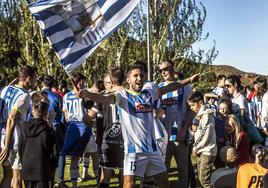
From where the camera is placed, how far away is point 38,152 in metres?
7.02

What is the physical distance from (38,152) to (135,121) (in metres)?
1.45

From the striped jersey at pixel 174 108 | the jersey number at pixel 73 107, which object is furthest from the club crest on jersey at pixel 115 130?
the jersey number at pixel 73 107

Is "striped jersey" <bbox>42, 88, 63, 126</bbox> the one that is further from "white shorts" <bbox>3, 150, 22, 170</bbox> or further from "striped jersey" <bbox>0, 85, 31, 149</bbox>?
"white shorts" <bbox>3, 150, 22, 170</bbox>

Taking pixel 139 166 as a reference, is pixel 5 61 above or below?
above

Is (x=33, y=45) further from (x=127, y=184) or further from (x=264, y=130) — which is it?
(x=127, y=184)

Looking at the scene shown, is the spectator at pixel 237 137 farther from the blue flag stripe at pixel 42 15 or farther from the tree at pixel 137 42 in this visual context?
the tree at pixel 137 42

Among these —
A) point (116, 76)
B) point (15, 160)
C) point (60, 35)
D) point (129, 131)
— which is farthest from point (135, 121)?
point (15, 160)

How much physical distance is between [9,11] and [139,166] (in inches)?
988

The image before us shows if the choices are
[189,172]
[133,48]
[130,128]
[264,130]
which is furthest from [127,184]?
[133,48]

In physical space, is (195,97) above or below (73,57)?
below

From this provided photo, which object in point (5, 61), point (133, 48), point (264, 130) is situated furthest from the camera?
point (5, 61)

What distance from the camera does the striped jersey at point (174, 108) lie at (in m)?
8.41

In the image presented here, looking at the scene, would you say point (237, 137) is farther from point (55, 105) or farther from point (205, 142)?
point (55, 105)

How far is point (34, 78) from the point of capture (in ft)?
25.3
